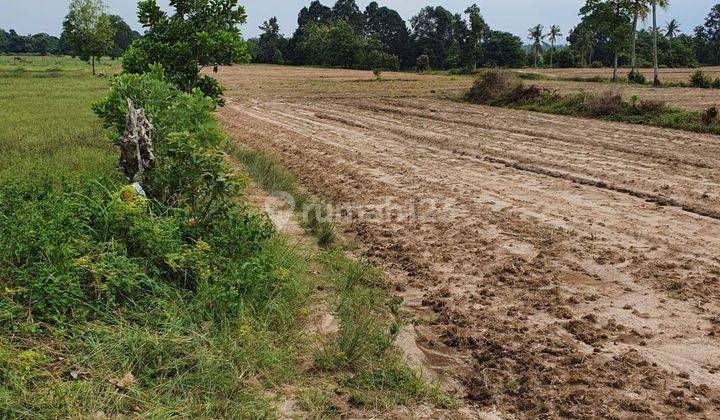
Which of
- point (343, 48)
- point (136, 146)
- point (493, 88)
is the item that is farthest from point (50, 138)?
point (343, 48)

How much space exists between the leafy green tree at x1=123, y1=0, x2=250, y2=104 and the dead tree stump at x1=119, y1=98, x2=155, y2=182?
3704mm

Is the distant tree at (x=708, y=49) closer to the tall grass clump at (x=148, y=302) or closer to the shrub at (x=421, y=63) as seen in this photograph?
the shrub at (x=421, y=63)

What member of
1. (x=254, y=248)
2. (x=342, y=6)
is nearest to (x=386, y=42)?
(x=342, y=6)

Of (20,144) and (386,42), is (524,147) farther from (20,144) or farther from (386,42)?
(386,42)

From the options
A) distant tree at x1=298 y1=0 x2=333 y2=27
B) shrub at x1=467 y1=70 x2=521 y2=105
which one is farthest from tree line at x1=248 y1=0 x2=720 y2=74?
shrub at x1=467 y1=70 x2=521 y2=105

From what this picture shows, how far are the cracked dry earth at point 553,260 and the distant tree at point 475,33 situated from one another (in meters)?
55.6

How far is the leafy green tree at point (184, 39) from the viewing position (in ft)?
27.5

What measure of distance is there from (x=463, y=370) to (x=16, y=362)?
2.63 metres

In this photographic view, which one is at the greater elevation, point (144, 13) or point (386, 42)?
point (386, 42)

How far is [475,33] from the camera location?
220 feet

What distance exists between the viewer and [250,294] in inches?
158

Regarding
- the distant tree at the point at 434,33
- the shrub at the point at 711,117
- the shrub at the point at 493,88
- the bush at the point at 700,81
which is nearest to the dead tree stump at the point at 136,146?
the shrub at the point at 711,117

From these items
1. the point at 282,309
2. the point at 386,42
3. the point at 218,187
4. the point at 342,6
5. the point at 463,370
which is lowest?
the point at 463,370

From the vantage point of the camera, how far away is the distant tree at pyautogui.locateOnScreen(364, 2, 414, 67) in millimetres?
83375
